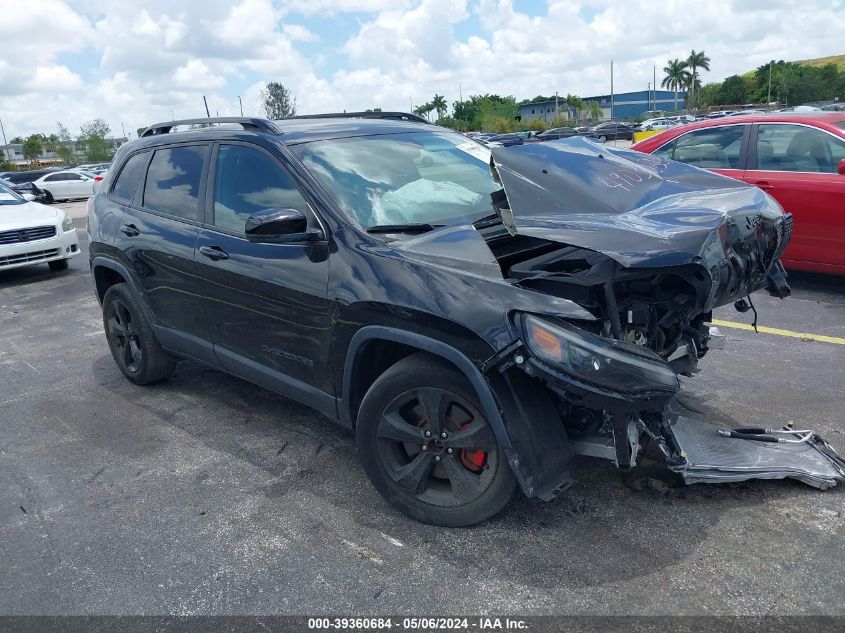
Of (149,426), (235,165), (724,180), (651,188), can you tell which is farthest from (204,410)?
(724,180)

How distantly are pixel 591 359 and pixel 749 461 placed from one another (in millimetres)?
1212

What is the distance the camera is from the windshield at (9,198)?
35.9 feet

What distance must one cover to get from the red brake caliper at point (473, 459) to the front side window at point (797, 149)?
5.21 meters

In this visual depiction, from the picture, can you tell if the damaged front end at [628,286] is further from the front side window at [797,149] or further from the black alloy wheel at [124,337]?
the front side window at [797,149]

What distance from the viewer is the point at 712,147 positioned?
730 centimetres

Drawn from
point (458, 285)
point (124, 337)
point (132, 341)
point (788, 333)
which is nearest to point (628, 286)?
point (458, 285)

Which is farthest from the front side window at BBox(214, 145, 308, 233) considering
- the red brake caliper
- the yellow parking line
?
the yellow parking line

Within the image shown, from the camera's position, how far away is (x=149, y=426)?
4578mm

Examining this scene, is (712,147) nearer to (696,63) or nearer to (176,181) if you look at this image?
(176,181)

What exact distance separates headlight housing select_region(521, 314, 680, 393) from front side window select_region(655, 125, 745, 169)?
5.22 m

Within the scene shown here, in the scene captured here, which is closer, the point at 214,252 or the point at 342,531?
the point at 342,531

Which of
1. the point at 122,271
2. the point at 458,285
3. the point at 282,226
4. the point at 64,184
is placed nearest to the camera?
the point at 458,285

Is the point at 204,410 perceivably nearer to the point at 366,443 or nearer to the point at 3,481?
the point at 3,481

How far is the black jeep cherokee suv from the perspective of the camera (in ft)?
9.16
